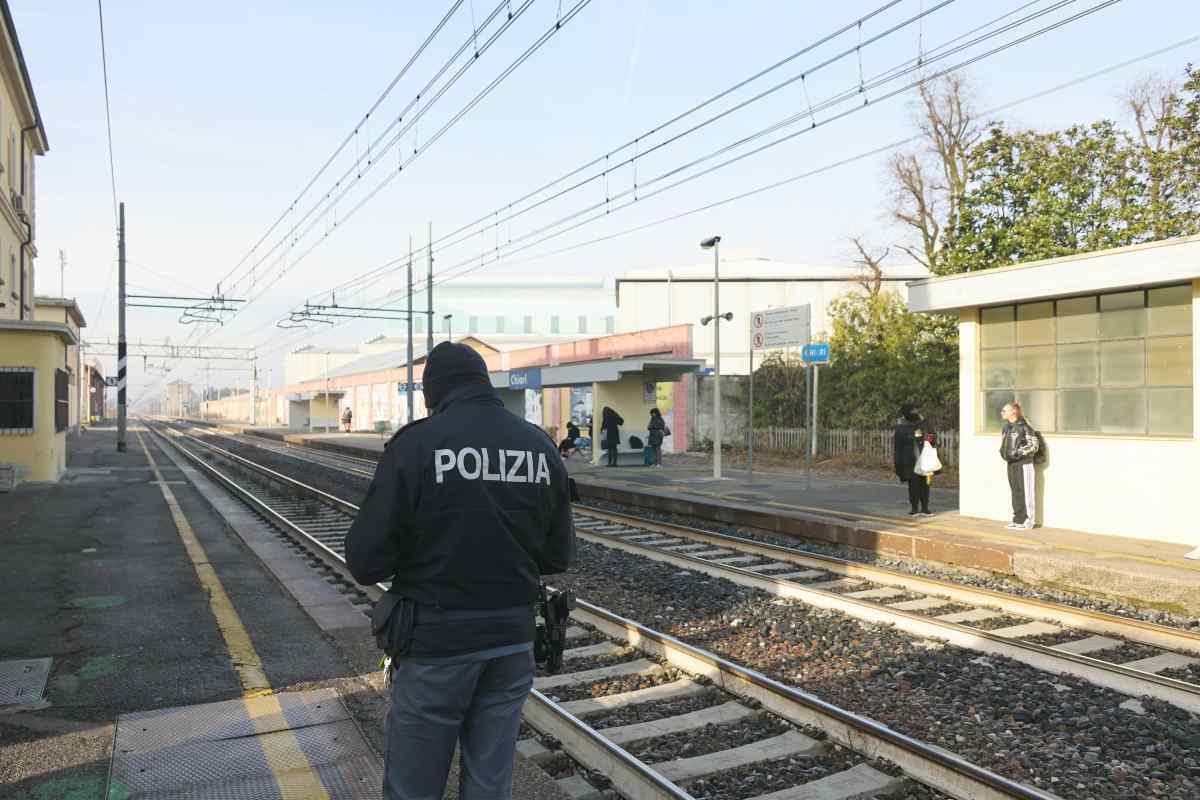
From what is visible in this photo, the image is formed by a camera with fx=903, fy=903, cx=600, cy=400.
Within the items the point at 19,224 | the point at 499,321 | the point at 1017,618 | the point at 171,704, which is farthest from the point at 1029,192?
the point at 499,321

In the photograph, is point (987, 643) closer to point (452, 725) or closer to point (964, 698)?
point (964, 698)

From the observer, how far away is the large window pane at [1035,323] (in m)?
12.0

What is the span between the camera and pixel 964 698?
5.46 metres

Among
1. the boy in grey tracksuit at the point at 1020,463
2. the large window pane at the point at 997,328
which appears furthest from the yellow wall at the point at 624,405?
the boy in grey tracksuit at the point at 1020,463

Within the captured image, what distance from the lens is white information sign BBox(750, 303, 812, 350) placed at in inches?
789

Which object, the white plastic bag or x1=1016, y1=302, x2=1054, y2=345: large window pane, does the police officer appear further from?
the white plastic bag

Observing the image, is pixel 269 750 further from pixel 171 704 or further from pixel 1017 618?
pixel 1017 618

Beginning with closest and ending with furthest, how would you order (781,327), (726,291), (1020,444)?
(1020,444)
(781,327)
(726,291)

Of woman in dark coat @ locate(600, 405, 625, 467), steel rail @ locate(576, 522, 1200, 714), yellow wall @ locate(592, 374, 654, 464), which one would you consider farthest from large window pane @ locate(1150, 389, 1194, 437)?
yellow wall @ locate(592, 374, 654, 464)

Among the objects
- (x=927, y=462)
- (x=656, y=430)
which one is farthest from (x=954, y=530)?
(x=656, y=430)

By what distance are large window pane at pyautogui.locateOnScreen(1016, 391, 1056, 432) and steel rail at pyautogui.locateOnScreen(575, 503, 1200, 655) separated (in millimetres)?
3832

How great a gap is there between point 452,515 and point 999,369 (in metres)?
11.8

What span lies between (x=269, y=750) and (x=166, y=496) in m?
15.5

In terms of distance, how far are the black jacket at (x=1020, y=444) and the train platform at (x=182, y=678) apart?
336 inches
